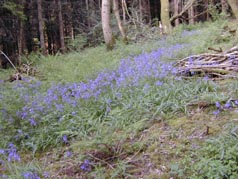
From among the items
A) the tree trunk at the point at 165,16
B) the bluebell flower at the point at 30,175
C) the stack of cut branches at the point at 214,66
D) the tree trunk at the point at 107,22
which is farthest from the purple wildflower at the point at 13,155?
the tree trunk at the point at 165,16

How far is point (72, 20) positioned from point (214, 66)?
22.5 meters

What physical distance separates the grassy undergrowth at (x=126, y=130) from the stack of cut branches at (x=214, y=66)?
30 centimetres

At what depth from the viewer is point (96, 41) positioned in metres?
18.6

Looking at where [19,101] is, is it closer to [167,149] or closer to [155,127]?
[155,127]

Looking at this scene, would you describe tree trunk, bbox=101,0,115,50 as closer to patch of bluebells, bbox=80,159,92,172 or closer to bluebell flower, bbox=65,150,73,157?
bluebell flower, bbox=65,150,73,157

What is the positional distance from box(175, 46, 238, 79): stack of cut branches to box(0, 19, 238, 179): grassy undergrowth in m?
0.30

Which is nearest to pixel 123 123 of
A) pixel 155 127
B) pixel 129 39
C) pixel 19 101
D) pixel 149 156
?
pixel 155 127

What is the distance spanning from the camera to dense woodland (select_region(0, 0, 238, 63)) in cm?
1544

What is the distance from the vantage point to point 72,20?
83.9 ft

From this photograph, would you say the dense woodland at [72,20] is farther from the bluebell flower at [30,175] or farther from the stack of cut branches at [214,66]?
the bluebell flower at [30,175]

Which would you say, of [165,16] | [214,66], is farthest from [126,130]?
[165,16]

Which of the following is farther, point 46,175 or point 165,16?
point 165,16

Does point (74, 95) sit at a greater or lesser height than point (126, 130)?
greater

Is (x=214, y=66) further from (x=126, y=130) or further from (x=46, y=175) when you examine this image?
(x=46, y=175)
